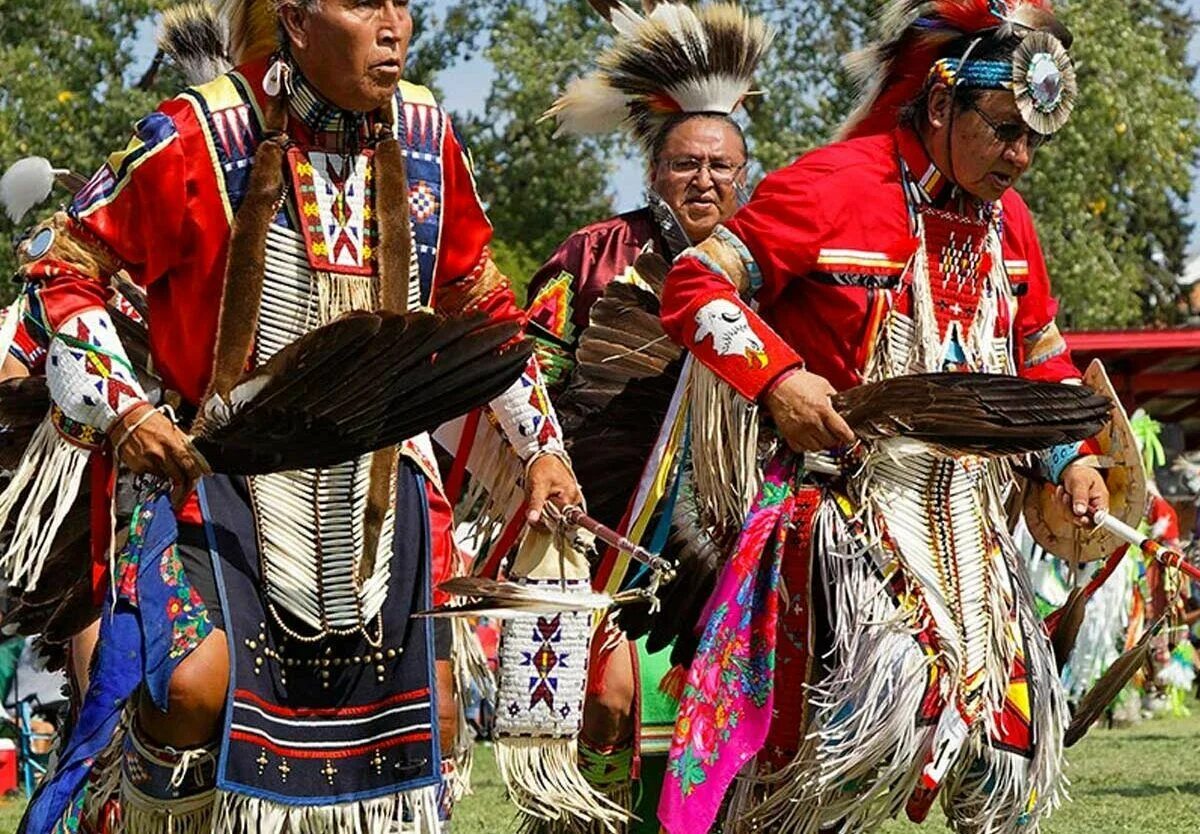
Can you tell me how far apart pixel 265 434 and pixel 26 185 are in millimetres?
2048

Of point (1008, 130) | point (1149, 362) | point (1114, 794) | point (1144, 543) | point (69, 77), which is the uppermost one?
point (69, 77)

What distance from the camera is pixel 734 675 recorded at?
14.7 ft

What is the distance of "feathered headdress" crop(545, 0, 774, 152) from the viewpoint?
236 inches

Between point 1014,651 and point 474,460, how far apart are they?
1.15 metres

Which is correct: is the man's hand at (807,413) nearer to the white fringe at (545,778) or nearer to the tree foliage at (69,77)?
the white fringe at (545,778)

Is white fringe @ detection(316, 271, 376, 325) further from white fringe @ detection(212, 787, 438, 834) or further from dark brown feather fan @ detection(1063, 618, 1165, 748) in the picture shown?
dark brown feather fan @ detection(1063, 618, 1165, 748)

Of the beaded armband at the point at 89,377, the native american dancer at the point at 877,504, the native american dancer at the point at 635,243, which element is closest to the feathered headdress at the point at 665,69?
the native american dancer at the point at 635,243

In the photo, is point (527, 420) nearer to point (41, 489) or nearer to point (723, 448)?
point (723, 448)

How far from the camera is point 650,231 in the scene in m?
5.97

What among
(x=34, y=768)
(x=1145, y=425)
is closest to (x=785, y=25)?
(x=1145, y=425)

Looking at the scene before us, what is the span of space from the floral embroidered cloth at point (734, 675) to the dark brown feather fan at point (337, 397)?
854 mm

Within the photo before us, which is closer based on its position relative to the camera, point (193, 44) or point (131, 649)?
point (131, 649)

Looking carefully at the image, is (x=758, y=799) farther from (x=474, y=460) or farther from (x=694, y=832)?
(x=474, y=460)

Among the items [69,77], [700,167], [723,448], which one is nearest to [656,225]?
[700,167]
